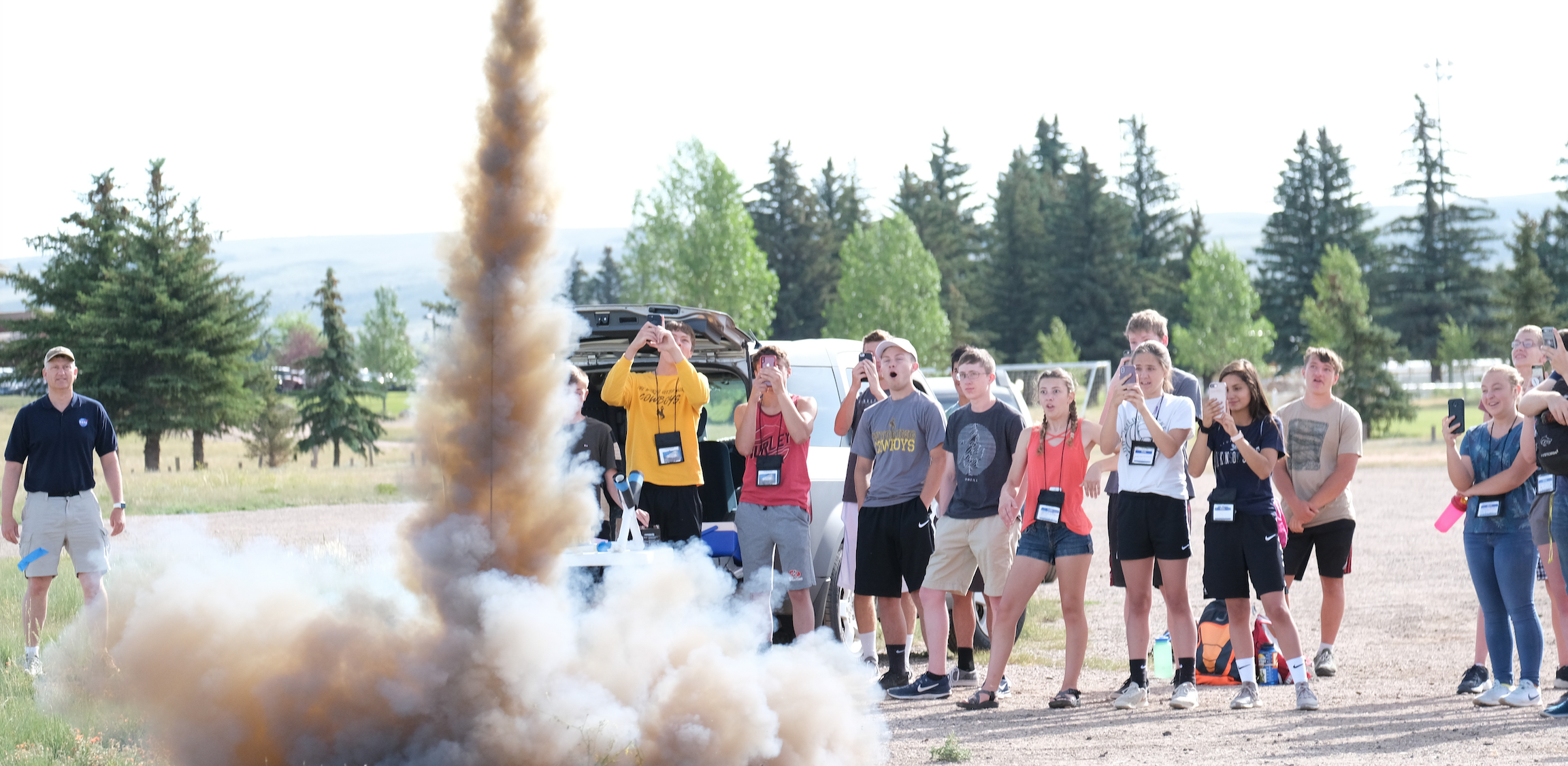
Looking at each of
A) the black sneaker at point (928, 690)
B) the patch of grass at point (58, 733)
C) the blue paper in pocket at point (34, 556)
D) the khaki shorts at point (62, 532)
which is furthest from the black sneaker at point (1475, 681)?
the blue paper in pocket at point (34, 556)

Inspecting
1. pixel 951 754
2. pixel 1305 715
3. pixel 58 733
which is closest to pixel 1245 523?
pixel 1305 715

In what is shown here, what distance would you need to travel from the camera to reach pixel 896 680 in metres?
7.90

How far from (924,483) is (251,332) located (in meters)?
36.5

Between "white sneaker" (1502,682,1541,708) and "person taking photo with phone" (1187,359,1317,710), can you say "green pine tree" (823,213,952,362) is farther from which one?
"white sneaker" (1502,682,1541,708)

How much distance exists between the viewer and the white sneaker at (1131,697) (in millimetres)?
7367

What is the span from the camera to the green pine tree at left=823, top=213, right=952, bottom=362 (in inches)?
2432

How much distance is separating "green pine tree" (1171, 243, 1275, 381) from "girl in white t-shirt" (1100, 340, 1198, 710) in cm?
6101

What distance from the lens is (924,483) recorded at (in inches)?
305

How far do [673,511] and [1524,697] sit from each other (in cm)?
482

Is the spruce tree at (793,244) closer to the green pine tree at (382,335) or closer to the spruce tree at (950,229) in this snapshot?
the spruce tree at (950,229)

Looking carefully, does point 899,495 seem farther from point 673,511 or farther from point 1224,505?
point 1224,505

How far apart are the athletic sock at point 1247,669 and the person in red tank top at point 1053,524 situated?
0.91 metres

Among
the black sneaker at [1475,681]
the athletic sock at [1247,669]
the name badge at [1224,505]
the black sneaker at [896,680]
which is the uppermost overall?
the name badge at [1224,505]

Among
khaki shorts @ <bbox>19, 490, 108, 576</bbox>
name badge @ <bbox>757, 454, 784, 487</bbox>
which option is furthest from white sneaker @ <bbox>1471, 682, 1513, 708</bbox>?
khaki shorts @ <bbox>19, 490, 108, 576</bbox>
